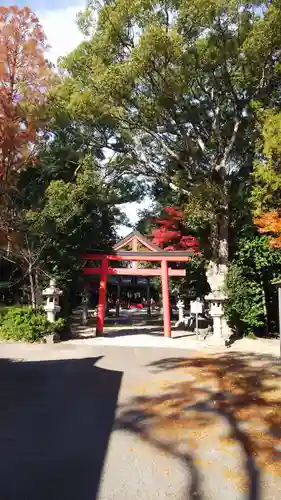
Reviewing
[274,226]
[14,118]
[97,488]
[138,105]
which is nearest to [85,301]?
[138,105]

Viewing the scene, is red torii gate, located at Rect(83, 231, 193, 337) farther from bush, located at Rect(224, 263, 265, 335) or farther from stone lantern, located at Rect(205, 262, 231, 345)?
bush, located at Rect(224, 263, 265, 335)

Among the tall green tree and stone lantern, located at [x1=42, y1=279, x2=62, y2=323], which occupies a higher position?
the tall green tree

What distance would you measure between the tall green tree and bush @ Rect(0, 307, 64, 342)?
703 cm

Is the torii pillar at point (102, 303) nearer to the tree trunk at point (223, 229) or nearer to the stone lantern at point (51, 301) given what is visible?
the stone lantern at point (51, 301)

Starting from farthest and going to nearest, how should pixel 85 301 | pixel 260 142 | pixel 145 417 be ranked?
pixel 85 301
pixel 260 142
pixel 145 417

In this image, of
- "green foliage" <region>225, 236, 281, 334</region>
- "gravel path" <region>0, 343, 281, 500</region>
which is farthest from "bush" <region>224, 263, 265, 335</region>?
"gravel path" <region>0, 343, 281, 500</region>

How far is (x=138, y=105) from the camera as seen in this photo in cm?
1569

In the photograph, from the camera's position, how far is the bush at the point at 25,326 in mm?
A: 14305

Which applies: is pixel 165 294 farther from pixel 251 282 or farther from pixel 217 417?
pixel 217 417

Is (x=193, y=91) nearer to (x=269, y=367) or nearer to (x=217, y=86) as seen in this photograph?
(x=217, y=86)

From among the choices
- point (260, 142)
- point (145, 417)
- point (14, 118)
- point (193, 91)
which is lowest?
point (145, 417)

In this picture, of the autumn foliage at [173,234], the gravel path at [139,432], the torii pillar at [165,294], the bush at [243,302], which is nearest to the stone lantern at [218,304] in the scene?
the bush at [243,302]

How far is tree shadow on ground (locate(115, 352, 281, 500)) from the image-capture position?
4.15 metres

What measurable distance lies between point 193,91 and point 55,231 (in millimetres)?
8102
